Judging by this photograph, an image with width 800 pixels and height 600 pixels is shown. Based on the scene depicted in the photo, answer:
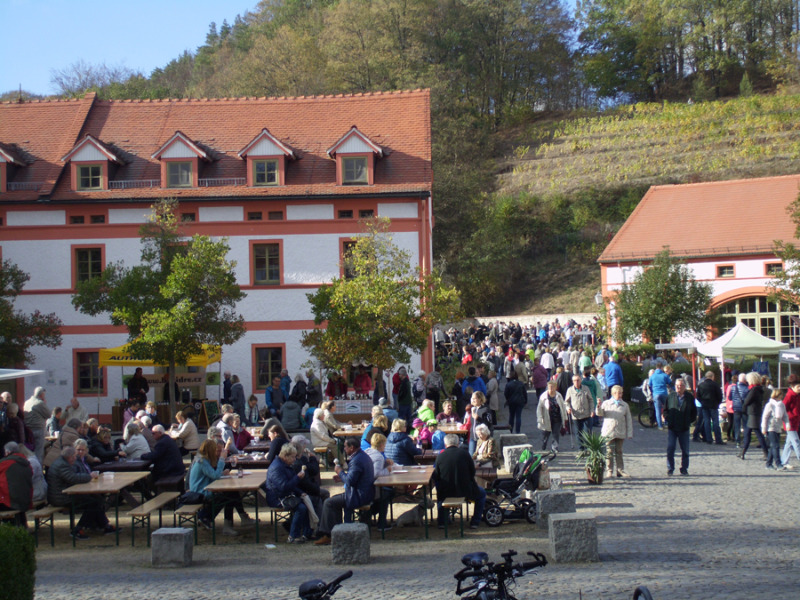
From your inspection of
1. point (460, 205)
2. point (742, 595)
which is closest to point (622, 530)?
point (742, 595)

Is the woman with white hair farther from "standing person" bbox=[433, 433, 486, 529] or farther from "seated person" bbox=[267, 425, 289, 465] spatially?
"standing person" bbox=[433, 433, 486, 529]

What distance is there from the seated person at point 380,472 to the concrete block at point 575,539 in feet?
9.68

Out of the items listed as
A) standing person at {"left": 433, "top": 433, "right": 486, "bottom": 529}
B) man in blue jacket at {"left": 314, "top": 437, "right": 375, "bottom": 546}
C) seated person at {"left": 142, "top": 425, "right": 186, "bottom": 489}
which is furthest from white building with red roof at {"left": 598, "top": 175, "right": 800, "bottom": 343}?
man in blue jacket at {"left": 314, "top": 437, "right": 375, "bottom": 546}

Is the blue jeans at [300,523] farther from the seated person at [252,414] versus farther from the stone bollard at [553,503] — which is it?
the seated person at [252,414]

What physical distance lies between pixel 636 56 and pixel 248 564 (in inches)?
2930

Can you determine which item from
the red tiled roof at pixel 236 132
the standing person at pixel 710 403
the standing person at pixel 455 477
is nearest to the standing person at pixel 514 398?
the standing person at pixel 710 403

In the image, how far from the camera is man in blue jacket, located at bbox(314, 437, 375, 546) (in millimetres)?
10977

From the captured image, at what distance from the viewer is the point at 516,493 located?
484 inches

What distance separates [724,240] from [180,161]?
24.5m

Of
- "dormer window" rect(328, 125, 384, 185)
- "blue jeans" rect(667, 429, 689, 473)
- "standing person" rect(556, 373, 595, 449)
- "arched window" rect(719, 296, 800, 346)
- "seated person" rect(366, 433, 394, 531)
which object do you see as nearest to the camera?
"seated person" rect(366, 433, 394, 531)

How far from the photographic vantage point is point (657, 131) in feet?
208

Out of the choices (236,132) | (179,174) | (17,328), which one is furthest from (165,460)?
(236,132)

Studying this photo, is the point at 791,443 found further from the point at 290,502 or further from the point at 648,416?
the point at 290,502

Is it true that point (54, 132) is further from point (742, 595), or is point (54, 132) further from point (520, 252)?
point (520, 252)
